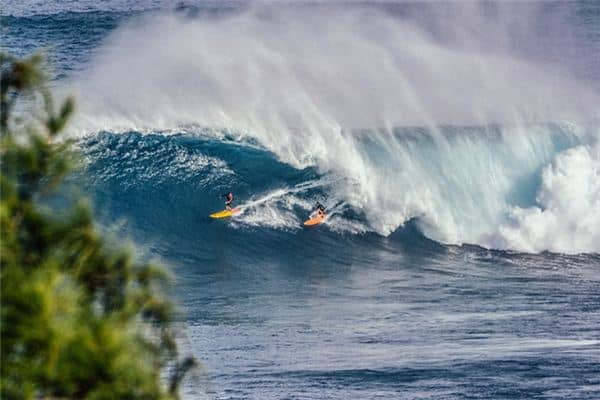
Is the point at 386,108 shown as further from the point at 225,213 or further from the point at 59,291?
the point at 59,291

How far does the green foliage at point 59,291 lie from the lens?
5.59m

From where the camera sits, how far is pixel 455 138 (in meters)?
36.0

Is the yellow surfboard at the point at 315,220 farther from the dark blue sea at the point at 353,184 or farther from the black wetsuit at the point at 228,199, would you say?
the black wetsuit at the point at 228,199

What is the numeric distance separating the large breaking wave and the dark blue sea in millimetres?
85

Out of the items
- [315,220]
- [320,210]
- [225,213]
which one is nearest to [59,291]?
[225,213]

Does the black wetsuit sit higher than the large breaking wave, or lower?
higher

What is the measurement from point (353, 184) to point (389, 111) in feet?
19.8

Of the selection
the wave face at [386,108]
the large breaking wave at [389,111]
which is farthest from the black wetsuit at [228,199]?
the large breaking wave at [389,111]

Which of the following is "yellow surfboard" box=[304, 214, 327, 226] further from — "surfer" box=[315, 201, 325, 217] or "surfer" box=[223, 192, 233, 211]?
"surfer" box=[223, 192, 233, 211]

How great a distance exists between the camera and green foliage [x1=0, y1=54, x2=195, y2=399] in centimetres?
559

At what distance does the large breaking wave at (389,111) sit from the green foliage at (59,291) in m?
22.5

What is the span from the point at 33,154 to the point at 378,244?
22836mm

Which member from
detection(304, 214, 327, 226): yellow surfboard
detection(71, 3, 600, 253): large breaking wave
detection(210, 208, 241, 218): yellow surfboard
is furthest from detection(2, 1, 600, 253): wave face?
detection(210, 208, 241, 218): yellow surfboard

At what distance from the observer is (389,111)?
36969 mm
